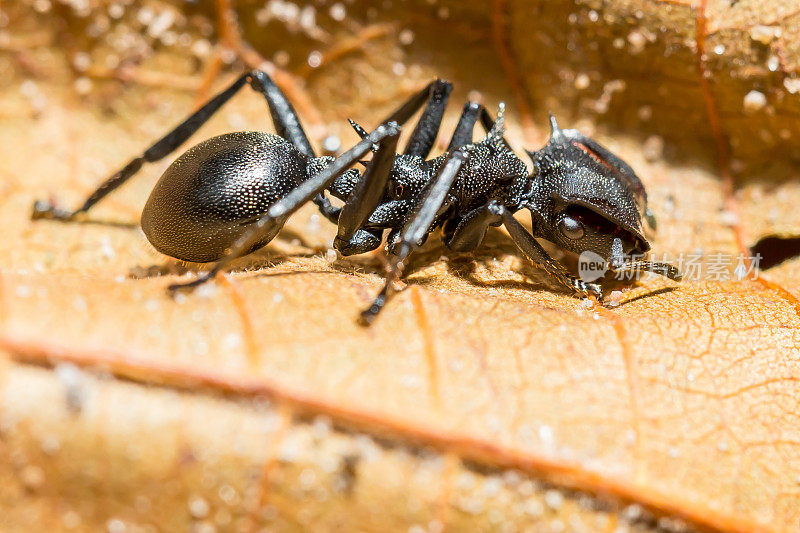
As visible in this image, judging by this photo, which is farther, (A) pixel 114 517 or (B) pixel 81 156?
(B) pixel 81 156

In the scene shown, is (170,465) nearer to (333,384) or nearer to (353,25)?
(333,384)

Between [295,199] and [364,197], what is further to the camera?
[364,197]

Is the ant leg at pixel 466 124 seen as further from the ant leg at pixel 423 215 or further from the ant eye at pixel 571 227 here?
the ant eye at pixel 571 227

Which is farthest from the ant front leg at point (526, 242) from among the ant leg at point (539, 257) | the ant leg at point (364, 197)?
the ant leg at point (364, 197)

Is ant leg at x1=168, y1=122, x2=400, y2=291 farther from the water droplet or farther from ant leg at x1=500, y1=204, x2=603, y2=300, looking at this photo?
the water droplet

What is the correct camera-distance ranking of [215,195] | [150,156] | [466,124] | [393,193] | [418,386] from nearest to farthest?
[418,386], [215,195], [393,193], [150,156], [466,124]

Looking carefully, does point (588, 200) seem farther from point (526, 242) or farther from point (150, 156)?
point (150, 156)

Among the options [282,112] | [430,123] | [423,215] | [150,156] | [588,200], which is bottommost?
[150,156]

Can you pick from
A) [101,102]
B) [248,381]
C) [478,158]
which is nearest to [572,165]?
[478,158]

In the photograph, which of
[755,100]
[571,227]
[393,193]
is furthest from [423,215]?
[755,100]
